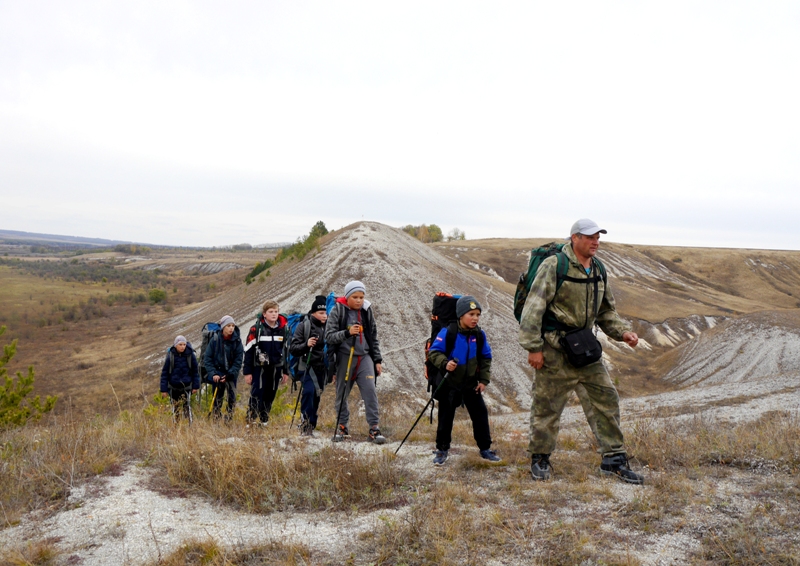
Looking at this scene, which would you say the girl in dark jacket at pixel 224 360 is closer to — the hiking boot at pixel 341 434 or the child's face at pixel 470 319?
the hiking boot at pixel 341 434

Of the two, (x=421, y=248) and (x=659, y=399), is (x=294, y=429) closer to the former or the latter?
(x=659, y=399)

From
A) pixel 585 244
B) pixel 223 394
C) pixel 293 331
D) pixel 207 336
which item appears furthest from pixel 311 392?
pixel 585 244

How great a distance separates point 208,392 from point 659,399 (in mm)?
15467

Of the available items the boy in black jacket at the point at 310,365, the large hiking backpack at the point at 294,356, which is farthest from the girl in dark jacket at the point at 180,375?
the boy in black jacket at the point at 310,365

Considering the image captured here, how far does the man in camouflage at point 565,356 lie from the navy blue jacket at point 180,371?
23.4 feet

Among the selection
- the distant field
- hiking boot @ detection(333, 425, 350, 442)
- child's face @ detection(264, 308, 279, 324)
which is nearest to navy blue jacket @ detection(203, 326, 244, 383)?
child's face @ detection(264, 308, 279, 324)

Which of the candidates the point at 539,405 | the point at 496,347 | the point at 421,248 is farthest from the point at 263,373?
the point at 421,248

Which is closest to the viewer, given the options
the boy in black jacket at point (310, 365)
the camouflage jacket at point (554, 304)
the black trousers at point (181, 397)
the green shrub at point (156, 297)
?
the camouflage jacket at point (554, 304)

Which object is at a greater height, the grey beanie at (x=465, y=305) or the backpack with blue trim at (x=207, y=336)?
the grey beanie at (x=465, y=305)

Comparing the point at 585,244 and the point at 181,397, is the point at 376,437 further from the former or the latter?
the point at 181,397

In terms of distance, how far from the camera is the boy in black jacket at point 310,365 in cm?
768

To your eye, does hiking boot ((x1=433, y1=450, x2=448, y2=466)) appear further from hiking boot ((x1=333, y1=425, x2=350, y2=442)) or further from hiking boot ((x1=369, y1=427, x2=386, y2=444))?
hiking boot ((x1=333, y1=425, x2=350, y2=442))

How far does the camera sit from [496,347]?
2409 cm

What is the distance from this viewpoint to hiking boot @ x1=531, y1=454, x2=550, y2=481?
202 inches
